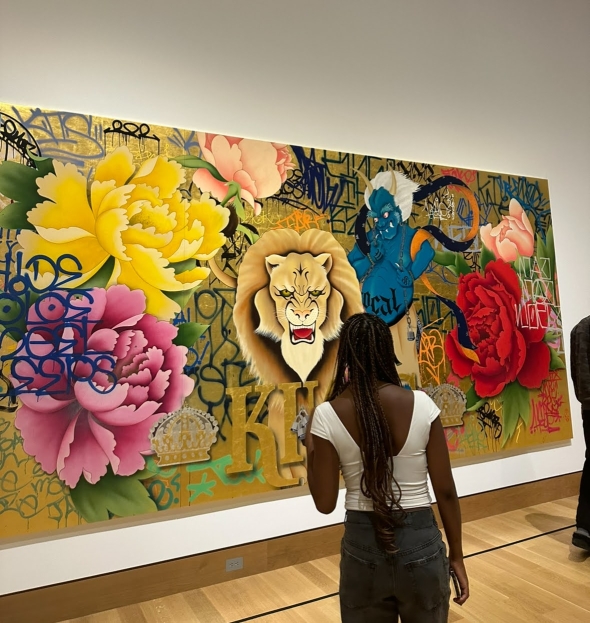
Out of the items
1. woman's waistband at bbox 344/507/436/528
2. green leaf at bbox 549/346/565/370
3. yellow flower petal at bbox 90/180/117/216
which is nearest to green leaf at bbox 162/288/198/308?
yellow flower petal at bbox 90/180/117/216

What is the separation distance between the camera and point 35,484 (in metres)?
2.39

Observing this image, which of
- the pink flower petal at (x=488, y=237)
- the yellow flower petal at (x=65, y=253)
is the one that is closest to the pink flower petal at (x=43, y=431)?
the yellow flower petal at (x=65, y=253)

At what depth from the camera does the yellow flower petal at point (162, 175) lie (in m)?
2.70

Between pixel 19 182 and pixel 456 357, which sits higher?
pixel 19 182

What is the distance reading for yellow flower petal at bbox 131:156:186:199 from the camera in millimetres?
2699

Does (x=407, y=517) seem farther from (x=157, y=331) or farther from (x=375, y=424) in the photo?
(x=157, y=331)

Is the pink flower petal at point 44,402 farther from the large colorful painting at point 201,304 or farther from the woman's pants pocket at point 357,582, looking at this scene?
the woman's pants pocket at point 357,582

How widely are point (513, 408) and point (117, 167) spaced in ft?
9.96

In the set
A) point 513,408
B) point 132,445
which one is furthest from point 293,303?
point 513,408

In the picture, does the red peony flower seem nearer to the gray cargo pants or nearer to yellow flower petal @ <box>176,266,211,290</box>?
yellow flower petal @ <box>176,266,211,290</box>

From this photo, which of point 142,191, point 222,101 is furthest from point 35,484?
point 222,101

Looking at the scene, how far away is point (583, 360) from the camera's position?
3.03m

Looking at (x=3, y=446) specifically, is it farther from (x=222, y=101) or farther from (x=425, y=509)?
(x=222, y=101)

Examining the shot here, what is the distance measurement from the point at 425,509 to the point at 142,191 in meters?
2.06
